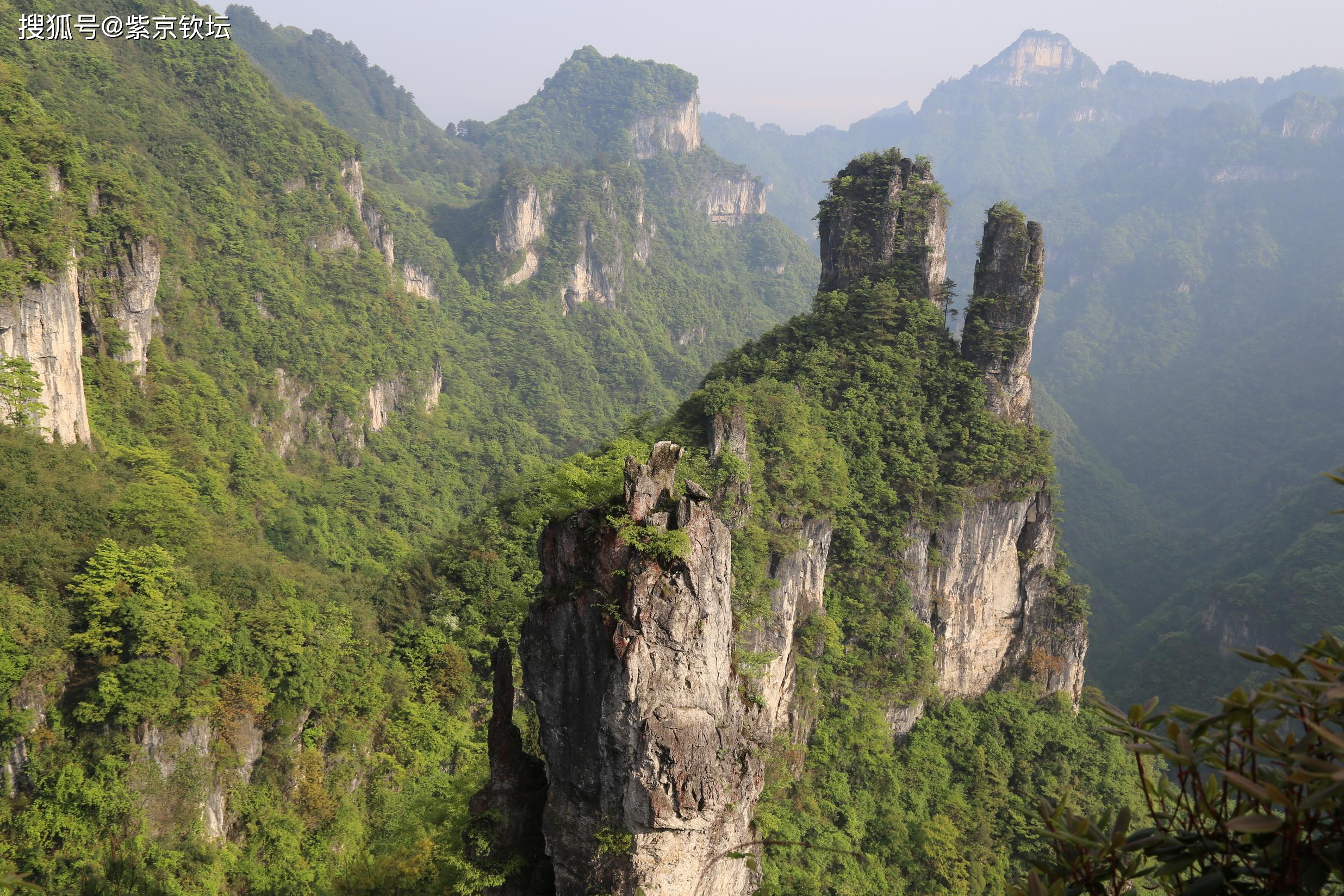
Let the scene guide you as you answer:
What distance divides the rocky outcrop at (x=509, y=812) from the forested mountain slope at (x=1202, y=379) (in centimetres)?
5349

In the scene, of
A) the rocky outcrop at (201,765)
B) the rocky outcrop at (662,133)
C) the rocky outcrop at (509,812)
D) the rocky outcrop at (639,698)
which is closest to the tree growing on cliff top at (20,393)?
the rocky outcrop at (201,765)

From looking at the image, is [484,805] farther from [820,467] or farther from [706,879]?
[820,467]

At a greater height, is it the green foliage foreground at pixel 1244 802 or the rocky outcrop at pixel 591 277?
the rocky outcrop at pixel 591 277

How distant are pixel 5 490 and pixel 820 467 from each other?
24766 millimetres

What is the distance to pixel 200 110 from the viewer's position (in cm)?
5950

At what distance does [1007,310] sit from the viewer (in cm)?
3275

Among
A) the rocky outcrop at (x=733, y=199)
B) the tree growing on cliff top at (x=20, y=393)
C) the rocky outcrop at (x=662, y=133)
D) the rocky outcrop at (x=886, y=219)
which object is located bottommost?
the tree growing on cliff top at (x=20, y=393)

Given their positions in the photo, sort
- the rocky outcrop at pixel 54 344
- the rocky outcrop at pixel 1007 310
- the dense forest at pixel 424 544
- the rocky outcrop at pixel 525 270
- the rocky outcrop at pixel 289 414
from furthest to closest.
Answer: the rocky outcrop at pixel 525 270, the rocky outcrop at pixel 289 414, the rocky outcrop at pixel 1007 310, the rocky outcrop at pixel 54 344, the dense forest at pixel 424 544

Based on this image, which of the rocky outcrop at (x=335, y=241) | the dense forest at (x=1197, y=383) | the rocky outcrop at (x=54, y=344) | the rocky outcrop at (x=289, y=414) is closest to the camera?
the rocky outcrop at (x=54, y=344)

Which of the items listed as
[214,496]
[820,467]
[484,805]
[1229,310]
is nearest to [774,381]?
[820,467]

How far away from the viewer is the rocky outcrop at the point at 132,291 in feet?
122

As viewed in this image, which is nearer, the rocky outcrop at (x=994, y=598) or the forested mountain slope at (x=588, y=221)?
the rocky outcrop at (x=994, y=598)

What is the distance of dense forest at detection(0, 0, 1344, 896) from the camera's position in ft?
62.6

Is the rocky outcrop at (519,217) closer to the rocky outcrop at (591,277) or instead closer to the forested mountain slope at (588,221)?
the forested mountain slope at (588,221)
